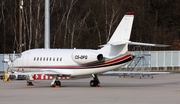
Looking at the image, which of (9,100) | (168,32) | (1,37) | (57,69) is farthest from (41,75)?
(168,32)

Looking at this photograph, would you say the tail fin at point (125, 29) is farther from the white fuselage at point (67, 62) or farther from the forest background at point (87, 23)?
the forest background at point (87, 23)

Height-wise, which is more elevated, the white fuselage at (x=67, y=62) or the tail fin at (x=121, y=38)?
the tail fin at (x=121, y=38)

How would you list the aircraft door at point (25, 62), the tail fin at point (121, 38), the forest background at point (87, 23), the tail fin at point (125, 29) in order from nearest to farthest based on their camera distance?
the tail fin at point (121, 38) → the tail fin at point (125, 29) → the aircraft door at point (25, 62) → the forest background at point (87, 23)

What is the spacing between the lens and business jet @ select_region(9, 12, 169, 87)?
31.5 metres

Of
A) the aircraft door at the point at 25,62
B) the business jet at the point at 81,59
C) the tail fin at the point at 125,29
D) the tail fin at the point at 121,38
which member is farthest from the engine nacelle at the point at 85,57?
the aircraft door at the point at 25,62

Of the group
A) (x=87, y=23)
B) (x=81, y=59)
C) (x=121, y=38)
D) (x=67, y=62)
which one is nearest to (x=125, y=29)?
(x=121, y=38)

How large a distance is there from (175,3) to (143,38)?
953cm

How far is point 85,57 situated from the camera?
31.8m

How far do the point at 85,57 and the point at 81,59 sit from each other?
340 millimetres

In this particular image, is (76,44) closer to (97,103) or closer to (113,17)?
(113,17)

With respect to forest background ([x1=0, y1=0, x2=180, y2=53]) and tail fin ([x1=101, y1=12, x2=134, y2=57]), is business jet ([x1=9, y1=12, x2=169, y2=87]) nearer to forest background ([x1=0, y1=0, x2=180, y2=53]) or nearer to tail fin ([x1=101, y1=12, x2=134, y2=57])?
tail fin ([x1=101, y1=12, x2=134, y2=57])

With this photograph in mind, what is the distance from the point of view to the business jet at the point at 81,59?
31500 millimetres

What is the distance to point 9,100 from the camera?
23875 millimetres

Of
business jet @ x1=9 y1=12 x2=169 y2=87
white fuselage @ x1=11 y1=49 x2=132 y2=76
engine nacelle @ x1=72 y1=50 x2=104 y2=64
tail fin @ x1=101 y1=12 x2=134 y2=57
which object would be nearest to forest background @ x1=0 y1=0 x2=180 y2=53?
white fuselage @ x1=11 y1=49 x2=132 y2=76
